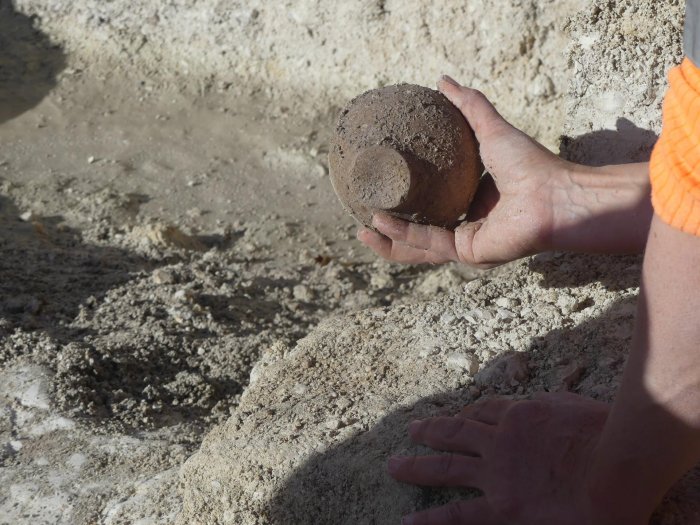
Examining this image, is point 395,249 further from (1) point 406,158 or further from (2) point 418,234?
(1) point 406,158

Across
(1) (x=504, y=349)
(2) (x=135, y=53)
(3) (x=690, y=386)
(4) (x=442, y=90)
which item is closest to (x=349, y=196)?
(4) (x=442, y=90)

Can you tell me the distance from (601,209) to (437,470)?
1.00 meters

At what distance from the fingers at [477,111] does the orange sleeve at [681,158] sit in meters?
1.52

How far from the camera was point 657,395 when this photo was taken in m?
1.38

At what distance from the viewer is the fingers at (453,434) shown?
1944 mm

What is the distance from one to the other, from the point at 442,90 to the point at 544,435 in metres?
1.50

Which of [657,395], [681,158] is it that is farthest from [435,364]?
[681,158]

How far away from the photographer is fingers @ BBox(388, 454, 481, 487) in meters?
1.90

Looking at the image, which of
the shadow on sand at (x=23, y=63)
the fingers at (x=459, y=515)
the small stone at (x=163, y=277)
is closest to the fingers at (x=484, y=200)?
the fingers at (x=459, y=515)

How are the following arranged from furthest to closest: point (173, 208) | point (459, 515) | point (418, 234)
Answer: point (173, 208)
point (418, 234)
point (459, 515)

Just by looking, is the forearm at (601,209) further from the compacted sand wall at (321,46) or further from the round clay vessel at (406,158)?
the compacted sand wall at (321,46)

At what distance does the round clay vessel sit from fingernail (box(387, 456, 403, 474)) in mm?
928

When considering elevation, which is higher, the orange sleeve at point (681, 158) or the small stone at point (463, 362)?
the orange sleeve at point (681, 158)

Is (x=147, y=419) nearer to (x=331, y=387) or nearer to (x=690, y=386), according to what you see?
(x=331, y=387)
